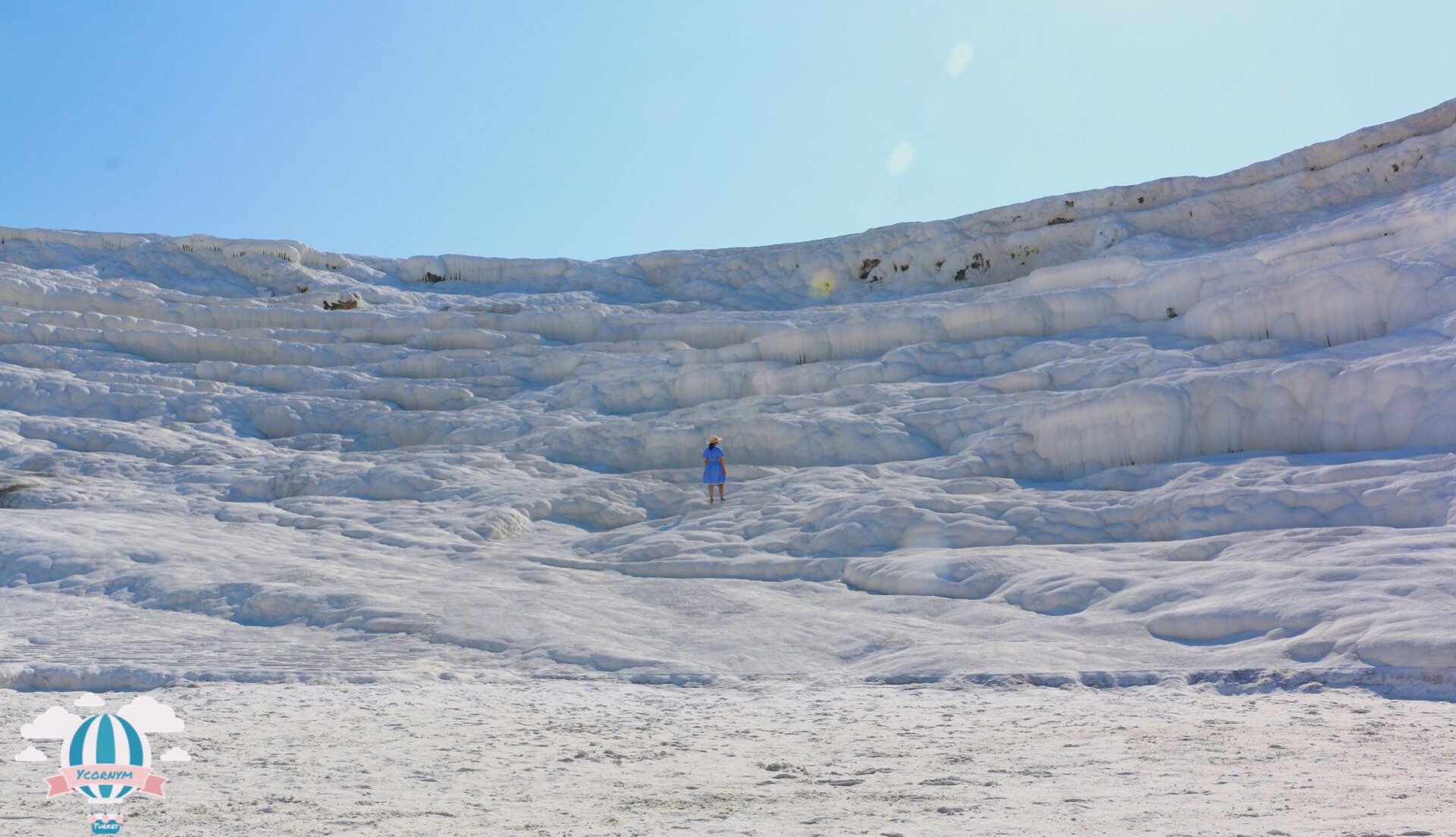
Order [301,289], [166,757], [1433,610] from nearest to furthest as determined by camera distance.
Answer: [166,757], [1433,610], [301,289]

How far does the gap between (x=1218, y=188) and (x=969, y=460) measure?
17.5m

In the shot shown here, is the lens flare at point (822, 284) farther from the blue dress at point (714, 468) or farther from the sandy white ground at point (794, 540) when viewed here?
the blue dress at point (714, 468)

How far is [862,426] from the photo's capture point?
15562 mm

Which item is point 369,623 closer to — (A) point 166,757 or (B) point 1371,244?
(A) point 166,757

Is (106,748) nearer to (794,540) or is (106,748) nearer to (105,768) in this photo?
(105,768)

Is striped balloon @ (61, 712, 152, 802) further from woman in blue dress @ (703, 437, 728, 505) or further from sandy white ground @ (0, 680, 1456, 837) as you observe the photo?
woman in blue dress @ (703, 437, 728, 505)

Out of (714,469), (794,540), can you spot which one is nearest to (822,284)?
(714,469)

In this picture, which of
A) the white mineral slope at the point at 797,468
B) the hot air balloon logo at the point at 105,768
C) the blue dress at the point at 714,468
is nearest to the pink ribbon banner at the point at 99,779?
the hot air balloon logo at the point at 105,768

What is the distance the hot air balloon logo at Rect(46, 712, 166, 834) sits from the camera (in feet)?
12.9

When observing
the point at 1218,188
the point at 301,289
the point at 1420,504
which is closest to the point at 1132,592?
the point at 1420,504

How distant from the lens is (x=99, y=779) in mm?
3980

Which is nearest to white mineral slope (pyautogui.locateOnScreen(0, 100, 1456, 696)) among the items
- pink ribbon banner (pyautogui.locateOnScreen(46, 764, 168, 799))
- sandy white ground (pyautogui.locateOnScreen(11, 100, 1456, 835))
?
sandy white ground (pyautogui.locateOnScreen(11, 100, 1456, 835))

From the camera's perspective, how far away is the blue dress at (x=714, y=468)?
13.5 m

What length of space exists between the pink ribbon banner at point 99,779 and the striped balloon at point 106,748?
19 mm
